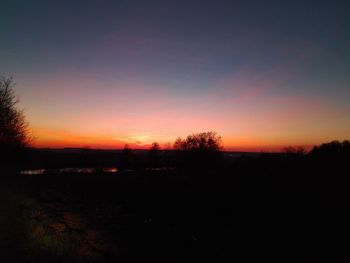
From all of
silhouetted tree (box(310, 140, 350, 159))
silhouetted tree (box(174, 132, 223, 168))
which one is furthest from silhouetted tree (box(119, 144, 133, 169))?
silhouetted tree (box(310, 140, 350, 159))

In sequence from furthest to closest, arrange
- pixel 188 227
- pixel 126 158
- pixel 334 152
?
1. pixel 126 158
2. pixel 334 152
3. pixel 188 227

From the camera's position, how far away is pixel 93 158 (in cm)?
13850

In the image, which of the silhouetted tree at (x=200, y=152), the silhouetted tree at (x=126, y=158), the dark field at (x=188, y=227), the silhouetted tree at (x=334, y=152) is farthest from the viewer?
the silhouetted tree at (x=126, y=158)

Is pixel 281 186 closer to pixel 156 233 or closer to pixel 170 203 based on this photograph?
pixel 170 203

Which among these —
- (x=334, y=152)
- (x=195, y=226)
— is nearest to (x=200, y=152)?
(x=334, y=152)

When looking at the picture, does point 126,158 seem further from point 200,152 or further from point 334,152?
point 334,152

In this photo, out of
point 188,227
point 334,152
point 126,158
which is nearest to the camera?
point 188,227

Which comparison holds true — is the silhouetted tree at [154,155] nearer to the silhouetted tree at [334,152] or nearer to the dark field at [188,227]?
the silhouetted tree at [334,152]

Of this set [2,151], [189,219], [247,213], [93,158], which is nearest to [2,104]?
[2,151]

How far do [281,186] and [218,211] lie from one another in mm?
11334

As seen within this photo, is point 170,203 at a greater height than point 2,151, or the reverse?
point 2,151

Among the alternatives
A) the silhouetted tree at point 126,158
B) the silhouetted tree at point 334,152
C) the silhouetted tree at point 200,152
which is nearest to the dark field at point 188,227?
the silhouetted tree at point 334,152

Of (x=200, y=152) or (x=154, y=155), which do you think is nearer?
(x=200, y=152)

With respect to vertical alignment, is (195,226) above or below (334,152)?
below
